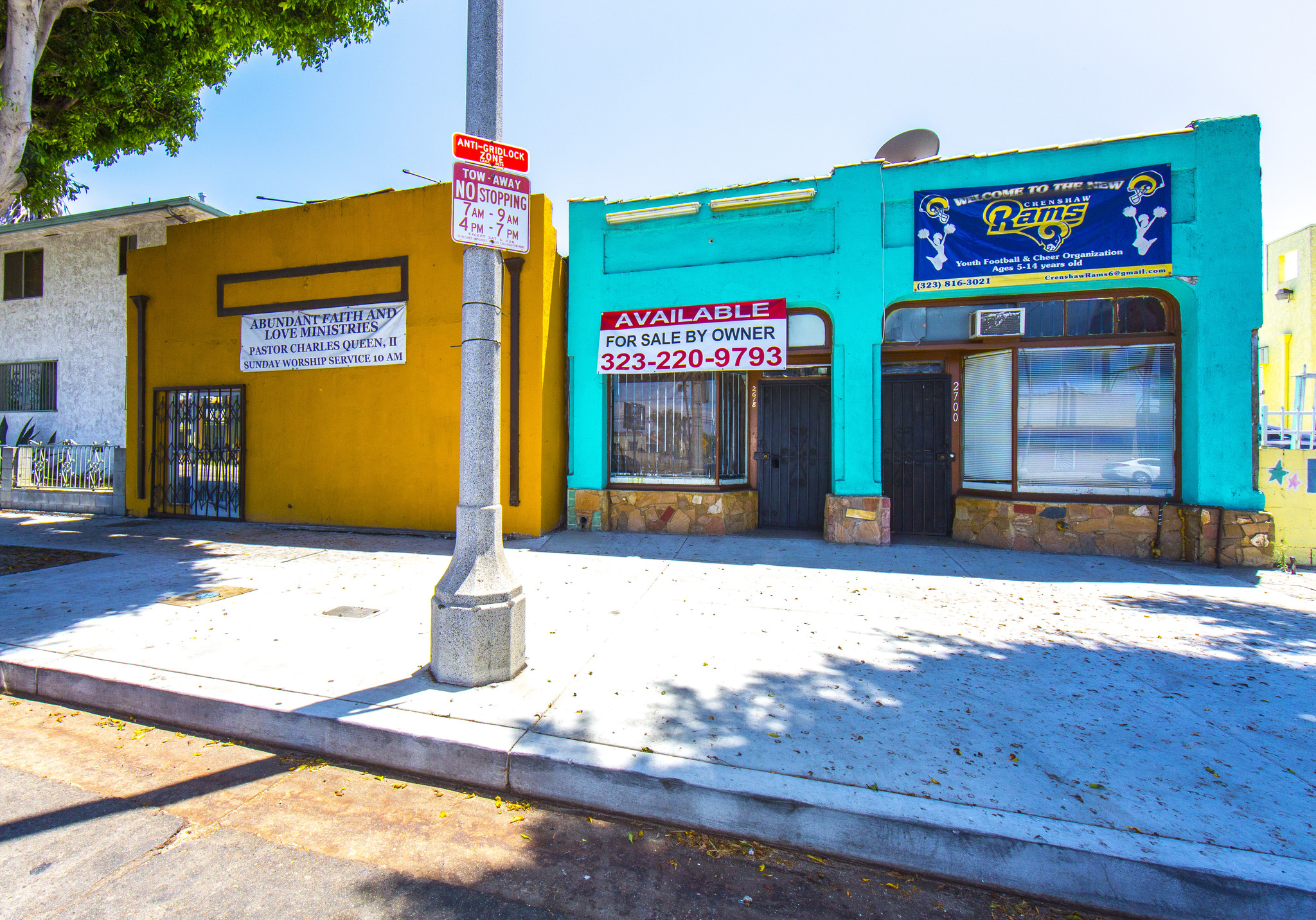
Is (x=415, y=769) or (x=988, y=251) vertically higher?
(x=988, y=251)

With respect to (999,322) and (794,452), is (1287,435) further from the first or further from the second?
(794,452)

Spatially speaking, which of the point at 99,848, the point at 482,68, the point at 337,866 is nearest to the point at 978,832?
the point at 337,866

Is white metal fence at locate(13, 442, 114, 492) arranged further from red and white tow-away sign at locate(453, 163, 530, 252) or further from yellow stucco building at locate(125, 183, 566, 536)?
red and white tow-away sign at locate(453, 163, 530, 252)

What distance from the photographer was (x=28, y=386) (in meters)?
15.6

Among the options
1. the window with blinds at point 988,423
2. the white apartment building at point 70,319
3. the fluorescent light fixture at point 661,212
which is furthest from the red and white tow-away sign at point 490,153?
the white apartment building at point 70,319

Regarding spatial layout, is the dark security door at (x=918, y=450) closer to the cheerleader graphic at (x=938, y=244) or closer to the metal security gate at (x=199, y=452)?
the cheerleader graphic at (x=938, y=244)

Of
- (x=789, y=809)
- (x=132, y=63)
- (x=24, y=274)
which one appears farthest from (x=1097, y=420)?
(x=24, y=274)

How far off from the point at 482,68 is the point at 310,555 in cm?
651

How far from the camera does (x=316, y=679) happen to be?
12.6 feet

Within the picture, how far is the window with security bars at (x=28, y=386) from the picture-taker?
15.3 metres

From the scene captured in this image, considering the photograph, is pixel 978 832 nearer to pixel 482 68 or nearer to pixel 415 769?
pixel 415 769

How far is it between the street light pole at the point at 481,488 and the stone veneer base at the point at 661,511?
544 centimetres

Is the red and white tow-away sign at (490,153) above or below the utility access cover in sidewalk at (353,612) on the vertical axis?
above

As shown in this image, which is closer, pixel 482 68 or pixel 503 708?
pixel 503 708
